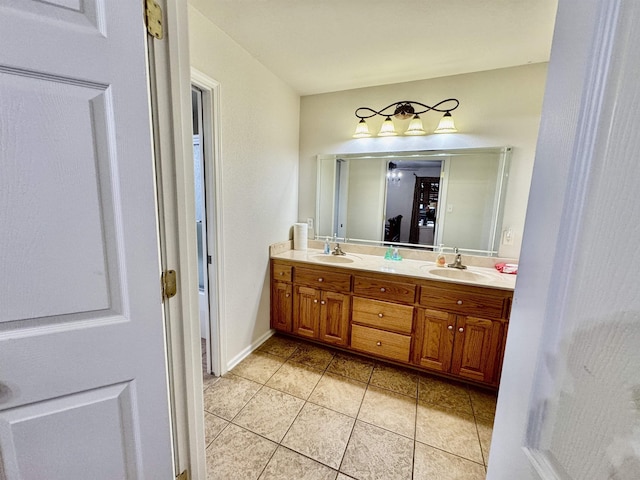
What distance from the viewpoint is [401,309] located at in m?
2.09

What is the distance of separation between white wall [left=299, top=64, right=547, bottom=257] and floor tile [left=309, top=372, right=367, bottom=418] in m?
1.70

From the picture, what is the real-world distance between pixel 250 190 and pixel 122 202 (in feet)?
4.94

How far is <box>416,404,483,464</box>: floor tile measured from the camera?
1.51m

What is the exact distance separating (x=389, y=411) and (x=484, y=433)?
1.87 feet

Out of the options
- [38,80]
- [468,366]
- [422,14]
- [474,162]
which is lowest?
[468,366]

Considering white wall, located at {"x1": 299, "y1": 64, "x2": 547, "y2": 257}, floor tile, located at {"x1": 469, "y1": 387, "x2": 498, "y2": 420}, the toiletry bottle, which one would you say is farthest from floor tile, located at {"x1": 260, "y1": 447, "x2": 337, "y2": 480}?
white wall, located at {"x1": 299, "y1": 64, "x2": 547, "y2": 257}

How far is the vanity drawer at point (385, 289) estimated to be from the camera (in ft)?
6.73

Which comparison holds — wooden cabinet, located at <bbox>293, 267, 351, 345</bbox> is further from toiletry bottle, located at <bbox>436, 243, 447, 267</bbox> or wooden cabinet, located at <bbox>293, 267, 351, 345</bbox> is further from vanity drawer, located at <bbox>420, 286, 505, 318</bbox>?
toiletry bottle, located at <bbox>436, 243, 447, 267</bbox>

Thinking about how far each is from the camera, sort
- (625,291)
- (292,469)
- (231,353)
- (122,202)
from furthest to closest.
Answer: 1. (231,353)
2. (292,469)
3. (122,202)
4. (625,291)

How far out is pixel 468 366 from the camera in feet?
6.39

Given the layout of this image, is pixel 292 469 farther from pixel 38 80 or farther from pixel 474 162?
pixel 474 162

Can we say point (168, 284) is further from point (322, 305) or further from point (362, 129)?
point (362, 129)

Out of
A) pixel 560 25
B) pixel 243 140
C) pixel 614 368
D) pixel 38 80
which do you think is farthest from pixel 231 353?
pixel 560 25

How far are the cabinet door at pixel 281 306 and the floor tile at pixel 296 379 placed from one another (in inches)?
16.1
